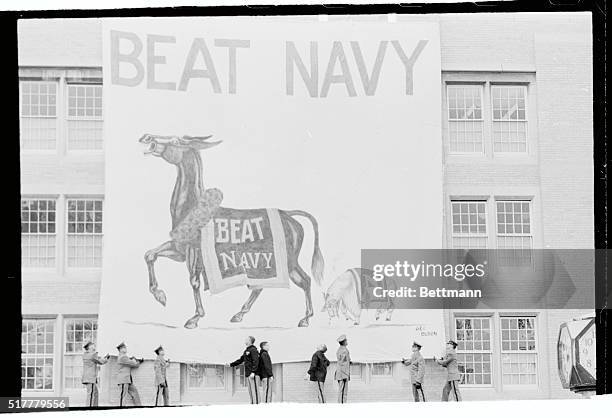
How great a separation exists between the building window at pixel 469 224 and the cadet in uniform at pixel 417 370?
4.23 feet

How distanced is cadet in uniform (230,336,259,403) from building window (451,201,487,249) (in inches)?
103

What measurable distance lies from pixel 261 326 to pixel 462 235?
8.41 ft

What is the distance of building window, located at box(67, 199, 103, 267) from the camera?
13312mm

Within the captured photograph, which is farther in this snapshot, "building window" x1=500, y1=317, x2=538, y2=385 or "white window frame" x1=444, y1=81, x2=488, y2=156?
"white window frame" x1=444, y1=81, x2=488, y2=156

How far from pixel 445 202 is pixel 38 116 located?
191 inches

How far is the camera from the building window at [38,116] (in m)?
13.4

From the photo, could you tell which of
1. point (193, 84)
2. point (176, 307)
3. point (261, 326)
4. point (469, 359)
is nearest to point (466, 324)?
point (469, 359)

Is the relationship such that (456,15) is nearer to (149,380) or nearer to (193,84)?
(193,84)

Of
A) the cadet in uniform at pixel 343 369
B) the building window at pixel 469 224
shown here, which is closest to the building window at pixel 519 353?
the building window at pixel 469 224

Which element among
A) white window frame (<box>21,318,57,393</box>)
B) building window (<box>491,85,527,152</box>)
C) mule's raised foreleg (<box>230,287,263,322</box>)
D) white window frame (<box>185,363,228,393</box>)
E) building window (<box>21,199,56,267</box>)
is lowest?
white window frame (<box>185,363,228,393</box>)

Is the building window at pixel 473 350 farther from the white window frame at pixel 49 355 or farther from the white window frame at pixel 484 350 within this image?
the white window frame at pixel 49 355

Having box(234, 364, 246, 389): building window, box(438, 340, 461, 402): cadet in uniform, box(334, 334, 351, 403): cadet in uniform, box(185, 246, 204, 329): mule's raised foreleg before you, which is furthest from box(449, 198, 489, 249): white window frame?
box(185, 246, 204, 329): mule's raised foreleg

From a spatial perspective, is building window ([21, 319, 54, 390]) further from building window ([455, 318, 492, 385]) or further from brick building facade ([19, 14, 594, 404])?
building window ([455, 318, 492, 385])

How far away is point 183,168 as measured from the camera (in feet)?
43.5
